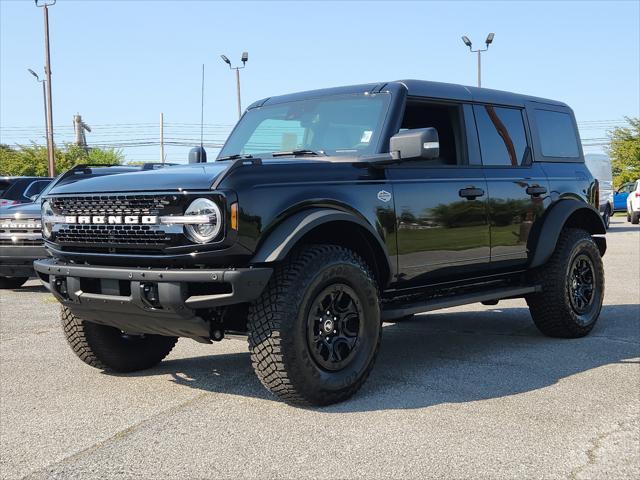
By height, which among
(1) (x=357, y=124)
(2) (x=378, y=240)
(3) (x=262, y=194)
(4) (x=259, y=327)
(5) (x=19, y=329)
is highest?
(1) (x=357, y=124)

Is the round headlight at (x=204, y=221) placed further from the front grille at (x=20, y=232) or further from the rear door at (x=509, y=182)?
the front grille at (x=20, y=232)

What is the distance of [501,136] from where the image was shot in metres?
6.57

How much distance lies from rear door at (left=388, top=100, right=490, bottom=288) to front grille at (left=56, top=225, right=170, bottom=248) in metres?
1.64

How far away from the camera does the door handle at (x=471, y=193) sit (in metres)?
5.83

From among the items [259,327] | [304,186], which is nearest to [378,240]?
[304,186]

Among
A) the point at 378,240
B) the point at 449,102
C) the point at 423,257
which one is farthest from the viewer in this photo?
the point at 449,102

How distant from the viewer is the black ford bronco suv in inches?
172

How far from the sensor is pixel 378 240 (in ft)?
16.6

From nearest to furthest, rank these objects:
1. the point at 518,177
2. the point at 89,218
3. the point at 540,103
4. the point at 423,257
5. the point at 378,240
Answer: the point at 89,218 → the point at 378,240 → the point at 423,257 → the point at 518,177 → the point at 540,103

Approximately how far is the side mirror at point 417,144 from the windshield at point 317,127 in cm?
30

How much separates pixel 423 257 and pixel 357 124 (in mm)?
1012

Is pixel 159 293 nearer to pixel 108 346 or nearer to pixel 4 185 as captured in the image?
pixel 108 346

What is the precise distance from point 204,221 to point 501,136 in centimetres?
318

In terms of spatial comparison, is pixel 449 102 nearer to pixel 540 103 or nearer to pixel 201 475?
pixel 540 103
